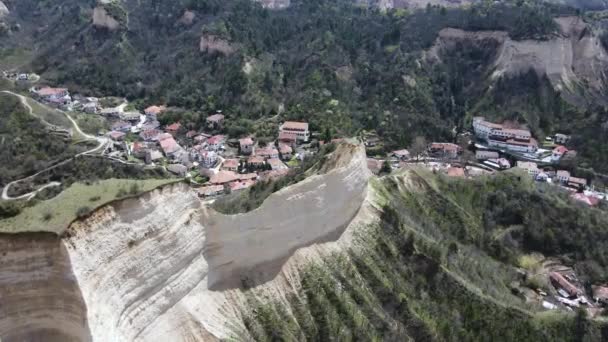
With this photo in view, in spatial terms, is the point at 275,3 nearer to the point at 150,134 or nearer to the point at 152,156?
the point at 150,134

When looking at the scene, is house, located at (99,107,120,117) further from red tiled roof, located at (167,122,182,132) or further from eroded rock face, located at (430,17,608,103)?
eroded rock face, located at (430,17,608,103)

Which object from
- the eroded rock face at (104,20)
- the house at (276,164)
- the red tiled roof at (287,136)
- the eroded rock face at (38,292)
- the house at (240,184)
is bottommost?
the house at (276,164)

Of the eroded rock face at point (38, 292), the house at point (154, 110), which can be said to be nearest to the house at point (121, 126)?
the house at point (154, 110)

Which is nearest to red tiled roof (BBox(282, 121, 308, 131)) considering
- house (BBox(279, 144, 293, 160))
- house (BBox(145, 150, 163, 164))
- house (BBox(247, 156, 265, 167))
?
house (BBox(279, 144, 293, 160))

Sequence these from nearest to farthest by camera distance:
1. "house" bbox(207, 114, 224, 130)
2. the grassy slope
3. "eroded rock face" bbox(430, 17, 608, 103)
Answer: the grassy slope
"house" bbox(207, 114, 224, 130)
"eroded rock face" bbox(430, 17, 608, 103)

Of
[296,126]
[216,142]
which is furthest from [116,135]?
[296,126]

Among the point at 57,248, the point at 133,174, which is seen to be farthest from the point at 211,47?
the point at 57,248

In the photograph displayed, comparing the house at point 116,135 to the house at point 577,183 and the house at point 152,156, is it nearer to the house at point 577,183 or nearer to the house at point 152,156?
the house at point 152,156
